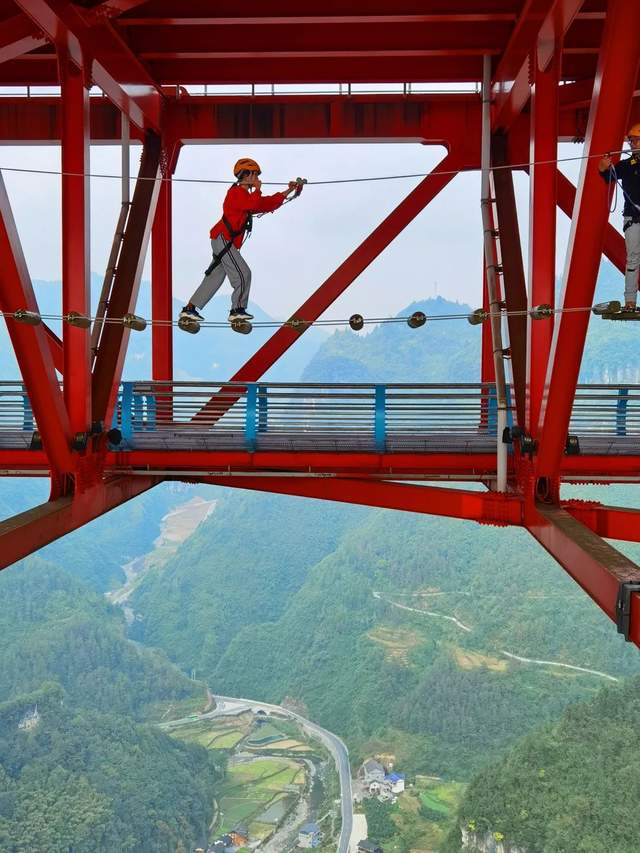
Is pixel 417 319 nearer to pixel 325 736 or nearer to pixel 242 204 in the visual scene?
pixel 242 204

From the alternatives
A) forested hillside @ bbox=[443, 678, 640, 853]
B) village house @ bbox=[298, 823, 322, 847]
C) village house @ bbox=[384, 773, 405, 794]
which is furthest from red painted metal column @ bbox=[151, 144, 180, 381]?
village house @ bbox=[384, 773, 405, 794]

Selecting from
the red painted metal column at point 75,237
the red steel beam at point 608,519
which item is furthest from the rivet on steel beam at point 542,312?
the red painted metal column at point 75,237

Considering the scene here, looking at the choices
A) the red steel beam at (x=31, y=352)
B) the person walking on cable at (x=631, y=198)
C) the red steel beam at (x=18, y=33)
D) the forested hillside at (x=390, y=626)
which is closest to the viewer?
the person walking on cable at (x=631, y=198)

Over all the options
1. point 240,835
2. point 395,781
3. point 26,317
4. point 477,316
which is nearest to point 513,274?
point 477,316

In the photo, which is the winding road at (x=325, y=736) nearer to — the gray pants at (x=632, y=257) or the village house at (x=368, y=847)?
the village house at (x=368, y=847)

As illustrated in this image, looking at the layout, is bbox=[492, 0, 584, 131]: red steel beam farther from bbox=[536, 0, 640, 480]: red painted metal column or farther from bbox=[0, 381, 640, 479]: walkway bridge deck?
bbox=[0, 381, 640, 479]: walkway bridge deck

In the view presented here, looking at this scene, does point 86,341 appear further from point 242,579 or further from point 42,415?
point 242,579
